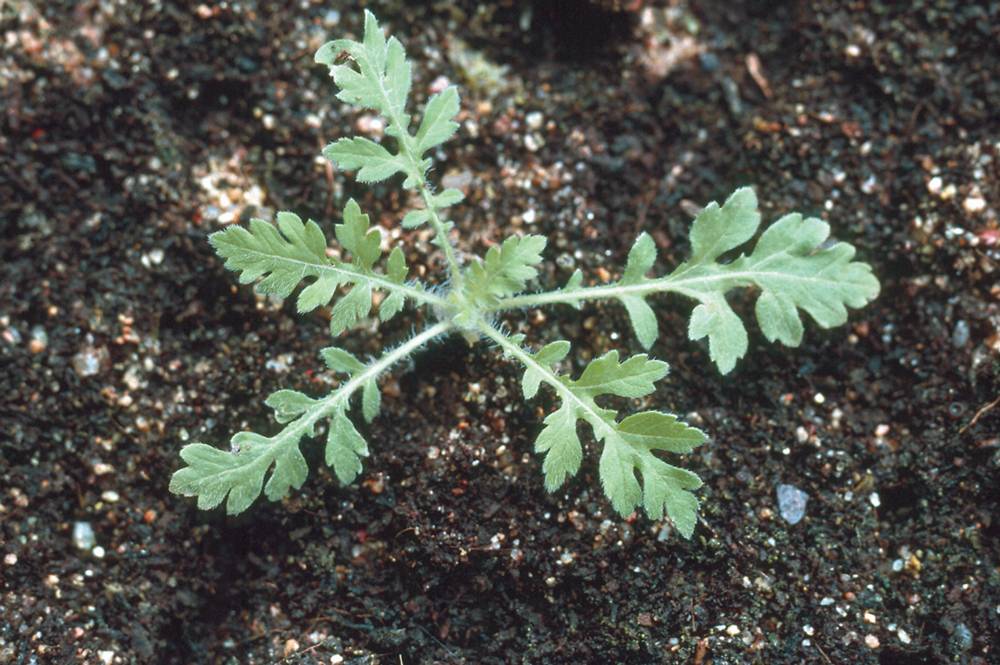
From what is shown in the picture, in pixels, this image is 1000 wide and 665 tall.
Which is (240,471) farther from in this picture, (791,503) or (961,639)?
(961,639)

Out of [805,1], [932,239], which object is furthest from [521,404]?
[805,1]

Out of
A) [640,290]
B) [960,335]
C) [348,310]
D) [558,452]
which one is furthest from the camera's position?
[960,335]

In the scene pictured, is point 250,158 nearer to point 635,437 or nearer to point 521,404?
point 521,404

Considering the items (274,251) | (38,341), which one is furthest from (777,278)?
(38,341)

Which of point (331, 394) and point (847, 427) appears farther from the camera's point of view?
point (847, 427)

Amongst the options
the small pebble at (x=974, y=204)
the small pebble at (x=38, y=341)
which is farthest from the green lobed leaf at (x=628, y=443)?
the small pebble at (x=38, y=341)

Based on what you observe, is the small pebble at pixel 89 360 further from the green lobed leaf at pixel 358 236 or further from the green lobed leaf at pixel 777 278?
the green lobed leaf at pixel 777 278
